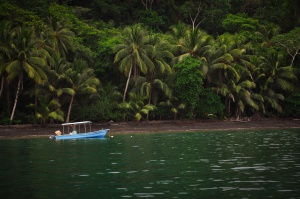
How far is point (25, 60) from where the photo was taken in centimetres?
5425

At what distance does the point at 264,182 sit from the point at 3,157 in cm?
1726

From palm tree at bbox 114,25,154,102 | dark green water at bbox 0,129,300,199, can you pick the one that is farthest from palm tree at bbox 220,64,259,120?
dark green water at bbox 0,129,300,199

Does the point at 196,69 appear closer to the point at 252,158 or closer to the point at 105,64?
the point at 105,64

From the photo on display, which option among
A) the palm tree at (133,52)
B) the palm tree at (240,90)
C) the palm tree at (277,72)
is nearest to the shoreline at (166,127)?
the palm tree at (240,90)

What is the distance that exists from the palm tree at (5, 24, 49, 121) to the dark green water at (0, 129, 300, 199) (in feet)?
56.2

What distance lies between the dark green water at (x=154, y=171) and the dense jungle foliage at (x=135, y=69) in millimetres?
19153

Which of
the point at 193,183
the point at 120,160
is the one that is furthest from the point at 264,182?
the point at 120,160

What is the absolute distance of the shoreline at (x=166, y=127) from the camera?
53381 mm

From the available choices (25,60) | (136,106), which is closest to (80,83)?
(25,60)

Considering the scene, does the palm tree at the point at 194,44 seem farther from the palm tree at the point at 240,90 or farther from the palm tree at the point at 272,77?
the palm tree at the point at 272,77

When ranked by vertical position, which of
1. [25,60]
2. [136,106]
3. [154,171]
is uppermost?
[25,60]

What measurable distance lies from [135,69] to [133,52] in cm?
244

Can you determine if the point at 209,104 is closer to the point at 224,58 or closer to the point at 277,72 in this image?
the point at 224,58

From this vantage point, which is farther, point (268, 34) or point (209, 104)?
point (268, 34)
